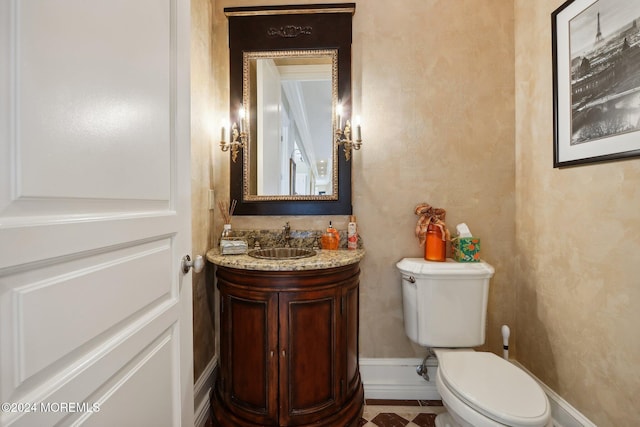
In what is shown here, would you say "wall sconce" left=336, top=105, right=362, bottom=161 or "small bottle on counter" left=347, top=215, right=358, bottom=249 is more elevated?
"wall sconce" left=336, top=105, right=362, bottom=161

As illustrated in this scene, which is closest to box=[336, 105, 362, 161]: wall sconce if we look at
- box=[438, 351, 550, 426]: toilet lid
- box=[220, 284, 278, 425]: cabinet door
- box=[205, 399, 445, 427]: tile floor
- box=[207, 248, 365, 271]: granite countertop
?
box=[207, 248, 365, 271]: granite countertop

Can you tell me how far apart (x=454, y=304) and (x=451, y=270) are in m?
0.18

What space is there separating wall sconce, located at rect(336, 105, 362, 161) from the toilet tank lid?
0.75 metres

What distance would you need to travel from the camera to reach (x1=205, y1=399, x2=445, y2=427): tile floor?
1497 mm

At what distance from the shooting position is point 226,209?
174 cm

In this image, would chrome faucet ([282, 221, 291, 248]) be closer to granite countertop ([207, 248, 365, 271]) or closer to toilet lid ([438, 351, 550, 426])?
granite countertop ([207, 248, 365, 271])

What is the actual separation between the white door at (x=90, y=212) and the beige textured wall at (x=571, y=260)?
1682mm

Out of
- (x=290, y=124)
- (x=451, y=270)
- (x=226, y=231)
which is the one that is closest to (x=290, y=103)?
(x=290, y=124)

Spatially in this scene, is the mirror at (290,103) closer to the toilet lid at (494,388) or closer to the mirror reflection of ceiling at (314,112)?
the mirror reflection of ceiling at (314,112)

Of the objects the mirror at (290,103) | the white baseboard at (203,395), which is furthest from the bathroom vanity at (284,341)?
the mirror at (290,103)

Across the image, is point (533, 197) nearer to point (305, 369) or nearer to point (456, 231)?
point (456, 231)

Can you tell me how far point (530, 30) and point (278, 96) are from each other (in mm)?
1490

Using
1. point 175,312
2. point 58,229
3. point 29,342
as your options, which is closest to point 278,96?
point 175,312

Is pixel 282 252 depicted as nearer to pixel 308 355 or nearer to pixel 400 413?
pixel 308 355
